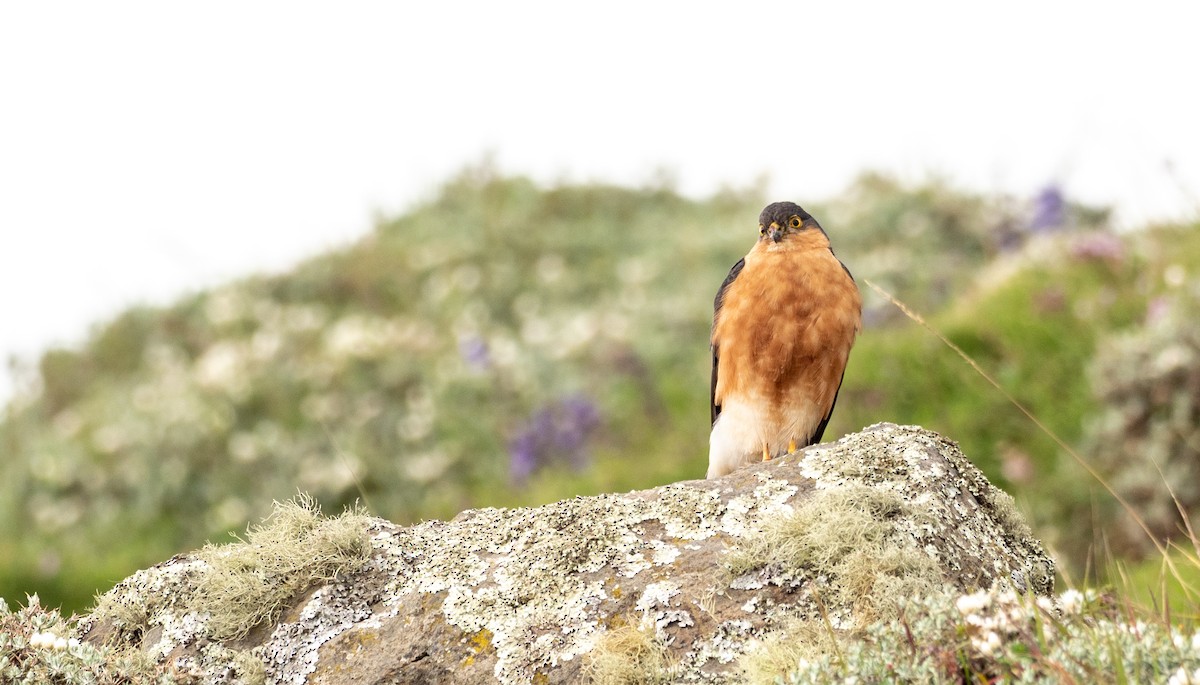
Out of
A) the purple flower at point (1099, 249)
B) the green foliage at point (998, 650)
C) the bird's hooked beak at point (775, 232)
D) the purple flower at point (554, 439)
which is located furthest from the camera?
the purple flower at point (554, 439)

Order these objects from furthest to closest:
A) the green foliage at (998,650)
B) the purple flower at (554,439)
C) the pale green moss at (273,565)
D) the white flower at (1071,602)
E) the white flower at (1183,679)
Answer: the purple flower at (554,439) → the pale green moss at (273,565) → the white flower at (1071,602) → the green foliage at (998,650) → the white flower at (1183,679)

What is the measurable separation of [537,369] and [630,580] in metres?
9.92

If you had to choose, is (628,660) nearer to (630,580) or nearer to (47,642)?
(630,580)

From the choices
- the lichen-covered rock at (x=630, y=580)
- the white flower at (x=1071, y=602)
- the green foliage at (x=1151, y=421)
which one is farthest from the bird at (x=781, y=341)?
the green foliage at (x=1151, y=421)

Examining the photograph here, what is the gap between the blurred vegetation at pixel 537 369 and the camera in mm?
10203

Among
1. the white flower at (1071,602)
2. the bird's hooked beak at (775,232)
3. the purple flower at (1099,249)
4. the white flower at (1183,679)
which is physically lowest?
the white flower at (1183,679)

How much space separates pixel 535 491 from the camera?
11.6 meters

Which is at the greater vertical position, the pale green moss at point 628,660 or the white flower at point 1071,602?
the pale green moss at point 628,660

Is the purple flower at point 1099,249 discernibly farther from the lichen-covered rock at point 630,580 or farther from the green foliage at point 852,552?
the green foliage at point 852,552

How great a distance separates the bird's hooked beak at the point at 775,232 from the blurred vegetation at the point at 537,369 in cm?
326

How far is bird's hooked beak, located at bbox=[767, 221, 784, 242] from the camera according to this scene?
241 inches

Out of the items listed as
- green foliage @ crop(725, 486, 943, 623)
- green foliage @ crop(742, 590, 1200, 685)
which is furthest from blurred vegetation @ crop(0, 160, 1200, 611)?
green foliage @ crop(742, 590, 1200, 685)

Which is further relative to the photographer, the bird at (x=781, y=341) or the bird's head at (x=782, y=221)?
the bird's head at (x=782, y=221)

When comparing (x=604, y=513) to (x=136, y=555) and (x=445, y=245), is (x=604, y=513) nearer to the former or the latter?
(x=136, y=555)
